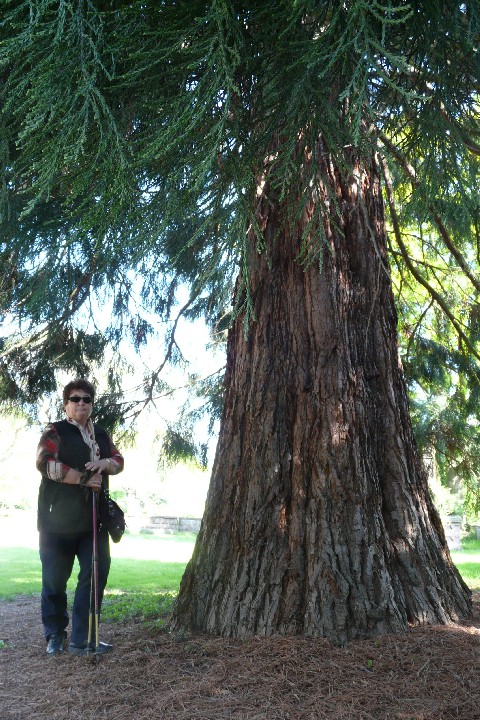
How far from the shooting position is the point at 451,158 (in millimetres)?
3795

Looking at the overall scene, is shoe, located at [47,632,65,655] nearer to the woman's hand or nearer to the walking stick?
the walking stick

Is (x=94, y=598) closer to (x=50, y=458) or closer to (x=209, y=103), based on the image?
(x=50, y=458)

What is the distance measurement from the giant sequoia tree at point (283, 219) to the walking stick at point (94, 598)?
0.57 metres

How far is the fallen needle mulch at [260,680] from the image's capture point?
10.6 ft

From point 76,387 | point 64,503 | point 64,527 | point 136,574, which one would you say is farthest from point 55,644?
point 136,574

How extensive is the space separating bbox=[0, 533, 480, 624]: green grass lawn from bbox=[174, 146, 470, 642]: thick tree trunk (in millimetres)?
1041

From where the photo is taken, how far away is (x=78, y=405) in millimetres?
4746

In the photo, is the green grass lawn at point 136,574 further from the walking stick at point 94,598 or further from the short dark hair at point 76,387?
the short dark hair at point 76,387

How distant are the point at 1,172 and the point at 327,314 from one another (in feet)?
7.29

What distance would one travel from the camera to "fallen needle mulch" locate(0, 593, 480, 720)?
3.23 meters

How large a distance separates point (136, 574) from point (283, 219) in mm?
7623

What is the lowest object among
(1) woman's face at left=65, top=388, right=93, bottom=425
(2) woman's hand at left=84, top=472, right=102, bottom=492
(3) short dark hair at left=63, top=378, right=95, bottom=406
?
(2) woman's hand at left=84, top=472, right=102, bottom=492

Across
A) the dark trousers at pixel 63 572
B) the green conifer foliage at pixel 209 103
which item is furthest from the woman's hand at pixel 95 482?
the green conifer foliage at pixel 209 103

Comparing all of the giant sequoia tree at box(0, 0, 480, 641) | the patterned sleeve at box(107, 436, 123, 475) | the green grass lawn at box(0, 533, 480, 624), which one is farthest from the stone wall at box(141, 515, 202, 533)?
the patterned sleeve at box(107, 436, 123, 475)
